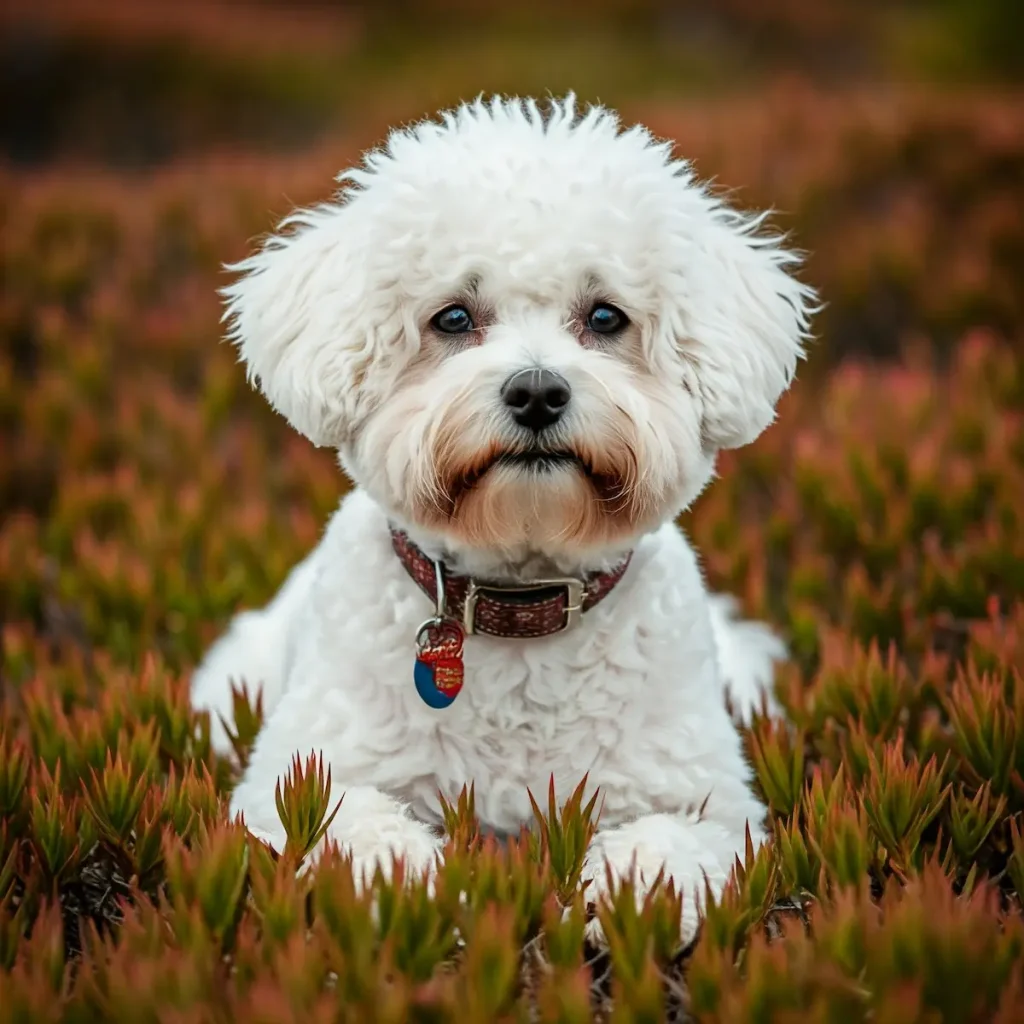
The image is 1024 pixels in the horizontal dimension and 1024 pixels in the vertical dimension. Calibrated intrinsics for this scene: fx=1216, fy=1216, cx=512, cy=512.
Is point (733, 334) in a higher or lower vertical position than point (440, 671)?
higher

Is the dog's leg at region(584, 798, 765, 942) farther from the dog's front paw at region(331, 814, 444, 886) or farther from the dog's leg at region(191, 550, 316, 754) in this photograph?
the dog's leg at region(191, 550, 316, 754)

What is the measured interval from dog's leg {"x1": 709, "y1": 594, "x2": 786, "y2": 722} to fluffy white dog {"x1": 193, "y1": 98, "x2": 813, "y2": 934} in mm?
695

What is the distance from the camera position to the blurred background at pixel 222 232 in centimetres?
499

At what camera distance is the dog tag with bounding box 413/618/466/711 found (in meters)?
2.75

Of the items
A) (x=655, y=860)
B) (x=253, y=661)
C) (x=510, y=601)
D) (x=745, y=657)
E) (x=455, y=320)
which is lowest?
(x=253, y=661)

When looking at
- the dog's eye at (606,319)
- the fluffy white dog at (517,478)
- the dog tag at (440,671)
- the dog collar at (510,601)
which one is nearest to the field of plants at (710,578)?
the fluffy white dog at (517,478)

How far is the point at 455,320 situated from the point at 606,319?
1.15 ft

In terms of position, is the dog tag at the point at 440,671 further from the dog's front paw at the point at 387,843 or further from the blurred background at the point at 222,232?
the blurred background at the point at 222,232

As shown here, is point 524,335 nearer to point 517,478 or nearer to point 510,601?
point 517,478

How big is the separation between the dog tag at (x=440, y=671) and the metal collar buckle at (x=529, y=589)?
7 centimetres

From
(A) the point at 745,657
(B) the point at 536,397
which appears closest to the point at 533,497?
(B) the point at 536,397

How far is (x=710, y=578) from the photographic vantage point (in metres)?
4.93

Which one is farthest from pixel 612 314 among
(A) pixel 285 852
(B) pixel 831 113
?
(B) pixel 831 113

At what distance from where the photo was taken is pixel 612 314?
284 cm
